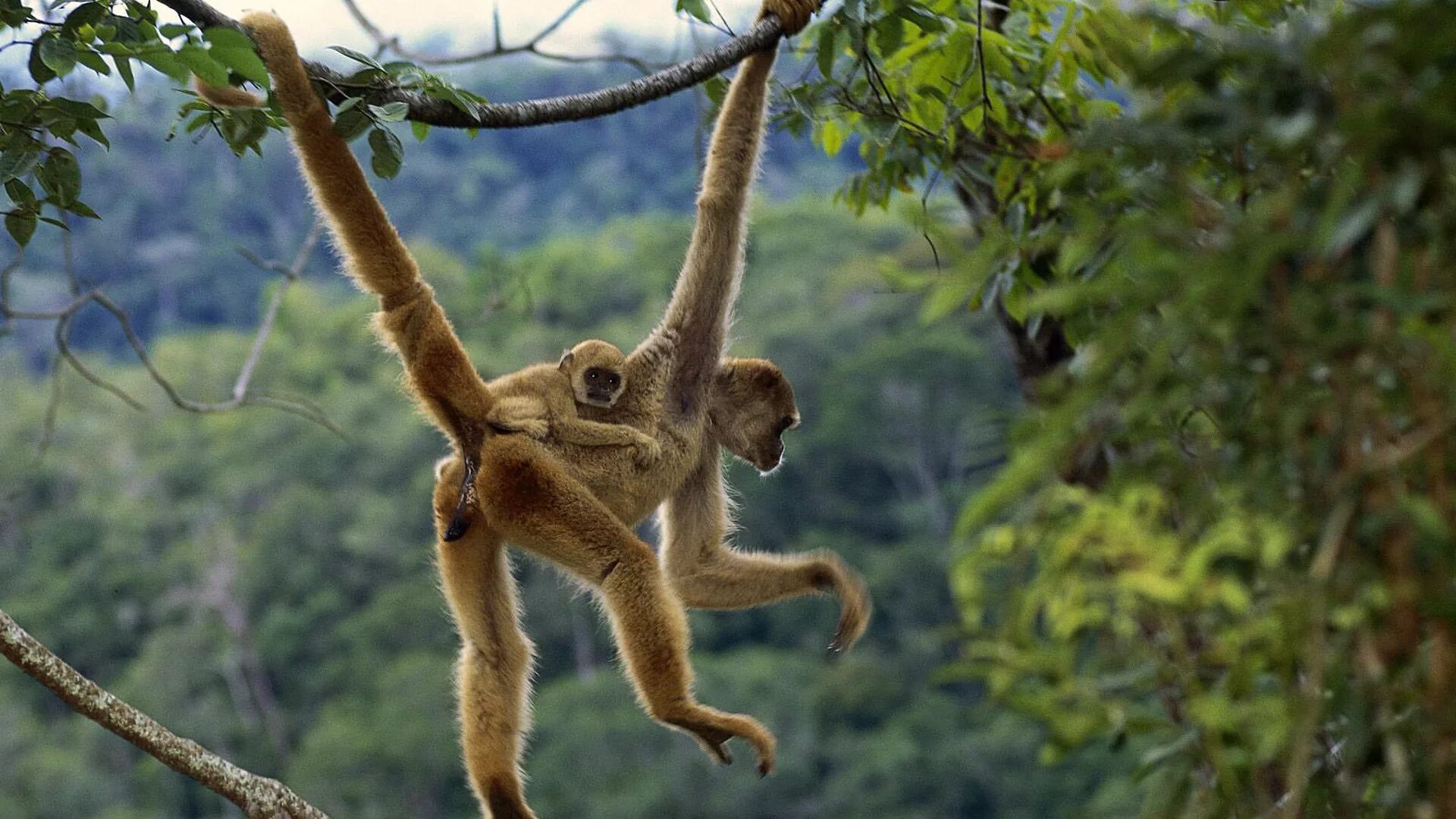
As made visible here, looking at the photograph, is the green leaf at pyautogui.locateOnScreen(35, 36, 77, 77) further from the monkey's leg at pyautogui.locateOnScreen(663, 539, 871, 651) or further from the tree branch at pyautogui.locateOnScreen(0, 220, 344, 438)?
the monkey's leg at pyautogui.locateOnScreen(663, 539, 871, 651)

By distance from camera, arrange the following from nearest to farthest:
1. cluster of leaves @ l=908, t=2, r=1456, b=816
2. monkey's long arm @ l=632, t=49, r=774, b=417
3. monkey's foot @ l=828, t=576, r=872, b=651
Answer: cluster of leaves @ l=908, t=2, r=1456, b=816 → monkey's long arm @ l=632, t=49, r=774, b=417 → monkey's foot @ l=828, t=576, r=872, b=651

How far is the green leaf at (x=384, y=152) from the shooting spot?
326 centimetres

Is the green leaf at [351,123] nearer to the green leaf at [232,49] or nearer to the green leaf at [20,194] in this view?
the green leaf at [232,49]

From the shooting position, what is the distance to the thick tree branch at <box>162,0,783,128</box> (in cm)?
329

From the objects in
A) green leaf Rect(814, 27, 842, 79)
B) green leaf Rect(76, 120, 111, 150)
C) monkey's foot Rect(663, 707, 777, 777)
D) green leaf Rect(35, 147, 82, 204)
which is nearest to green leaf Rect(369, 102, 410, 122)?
green leaf Rect(76, 120, 111, 150)

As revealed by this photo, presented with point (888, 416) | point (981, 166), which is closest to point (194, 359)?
point (888, 416)

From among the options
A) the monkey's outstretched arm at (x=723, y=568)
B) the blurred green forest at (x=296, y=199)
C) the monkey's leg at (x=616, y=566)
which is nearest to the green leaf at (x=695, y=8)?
the monkey's leg at (x=616, y=566)

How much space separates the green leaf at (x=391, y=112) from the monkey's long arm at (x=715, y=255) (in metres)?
1.20

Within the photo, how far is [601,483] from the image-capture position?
431 cm

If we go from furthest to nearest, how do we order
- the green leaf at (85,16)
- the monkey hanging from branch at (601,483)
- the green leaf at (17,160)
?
the monkey hanging from branch at (601,483) → the green leaf at (17,160) → the green leaf at (85,16)

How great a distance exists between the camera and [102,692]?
3.17 metres

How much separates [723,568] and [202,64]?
104 inches

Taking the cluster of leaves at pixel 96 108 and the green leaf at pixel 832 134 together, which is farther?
the green leaf at pixel 832 134

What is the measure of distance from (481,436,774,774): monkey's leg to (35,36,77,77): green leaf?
1.47 metres
